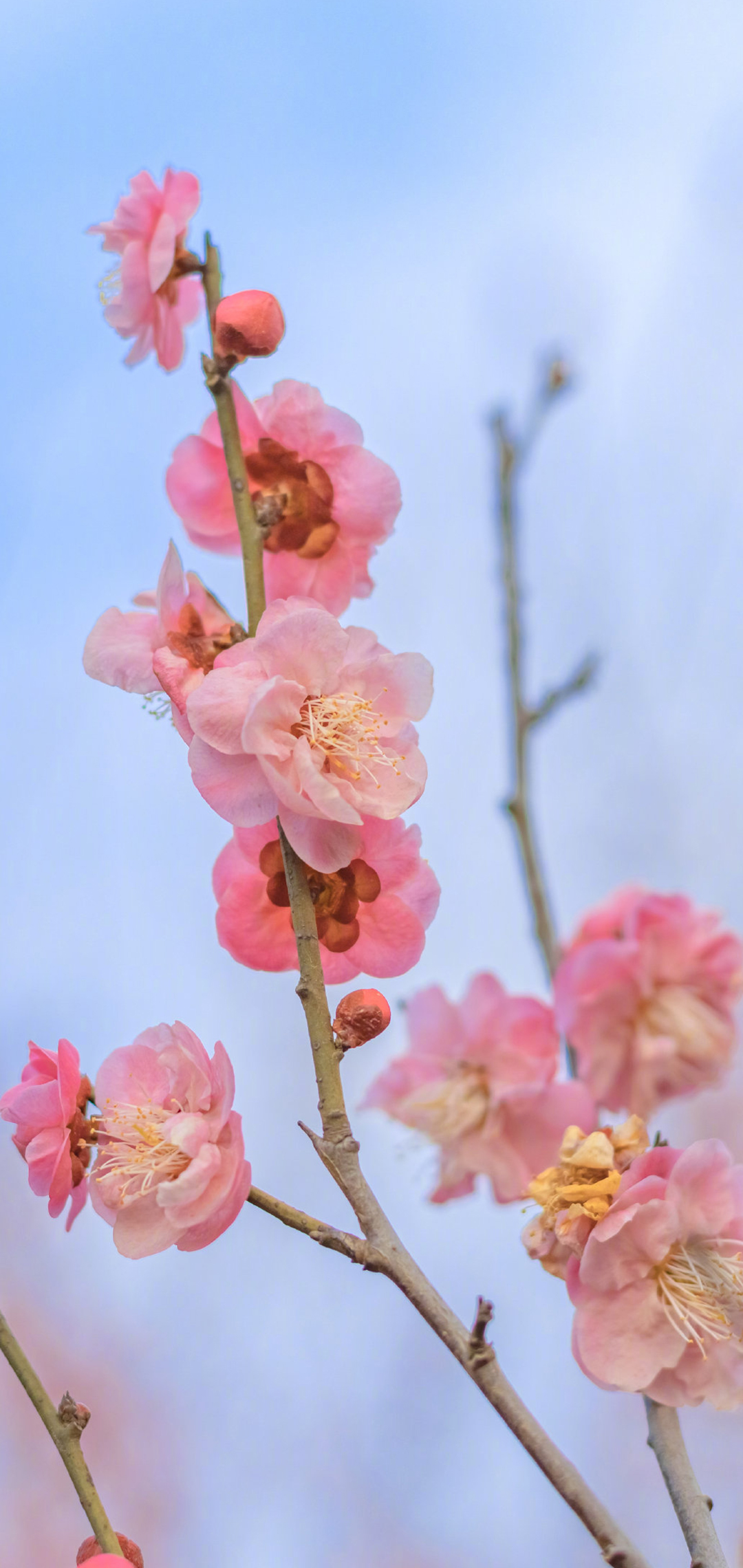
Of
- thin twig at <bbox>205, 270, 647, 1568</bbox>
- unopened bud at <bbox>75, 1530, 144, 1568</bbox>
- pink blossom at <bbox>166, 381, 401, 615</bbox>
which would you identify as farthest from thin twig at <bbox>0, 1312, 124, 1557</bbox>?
pink blossom at <bbox>166, 381, 401, 615</bbox>

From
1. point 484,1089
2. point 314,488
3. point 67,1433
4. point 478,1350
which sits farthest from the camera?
point 314,488

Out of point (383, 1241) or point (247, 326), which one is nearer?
point (383, 1241)

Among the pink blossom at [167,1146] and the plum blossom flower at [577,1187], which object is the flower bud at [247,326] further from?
the plum blossom flower at [577,1187]

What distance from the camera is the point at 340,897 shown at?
0.81 m

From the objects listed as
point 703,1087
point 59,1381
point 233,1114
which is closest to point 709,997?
point 703,1087

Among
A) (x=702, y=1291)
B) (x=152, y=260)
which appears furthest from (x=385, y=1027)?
(x=152, y=260)

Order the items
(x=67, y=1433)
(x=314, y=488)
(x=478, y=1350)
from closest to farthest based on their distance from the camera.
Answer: (x=478, y=1350)
(x=67, y=1433)
(x=314, y=488)

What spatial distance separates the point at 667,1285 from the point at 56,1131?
404mm

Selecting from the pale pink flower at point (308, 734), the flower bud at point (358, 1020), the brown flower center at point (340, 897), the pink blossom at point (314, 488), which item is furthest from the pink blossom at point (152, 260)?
the flower bud at point (358, 1020)

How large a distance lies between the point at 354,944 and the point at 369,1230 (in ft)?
0.76

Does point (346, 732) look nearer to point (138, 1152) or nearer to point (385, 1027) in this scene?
point (385, 1027)

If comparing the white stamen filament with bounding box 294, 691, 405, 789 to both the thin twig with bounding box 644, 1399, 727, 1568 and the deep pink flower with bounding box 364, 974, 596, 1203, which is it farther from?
the thin twig with bounding box 644, 1399, 727, 1568

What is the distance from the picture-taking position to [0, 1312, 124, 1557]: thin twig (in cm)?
67

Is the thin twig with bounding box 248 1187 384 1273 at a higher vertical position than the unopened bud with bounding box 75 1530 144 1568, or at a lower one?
higher
